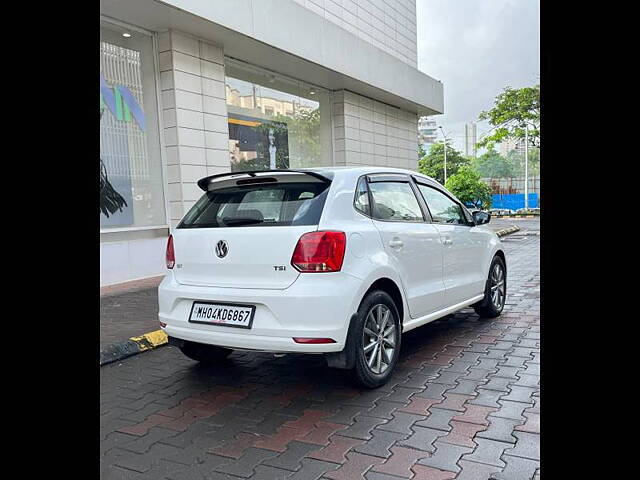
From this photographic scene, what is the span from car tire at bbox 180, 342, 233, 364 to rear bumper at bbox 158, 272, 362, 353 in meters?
0.83

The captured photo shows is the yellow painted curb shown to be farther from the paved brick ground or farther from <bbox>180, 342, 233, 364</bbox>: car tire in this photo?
<bbox>180, 342, 233, 364</bbox>: car tire

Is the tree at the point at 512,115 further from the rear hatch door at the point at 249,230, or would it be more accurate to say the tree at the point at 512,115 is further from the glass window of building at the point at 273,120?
the rear hatch door at the point at 249,230

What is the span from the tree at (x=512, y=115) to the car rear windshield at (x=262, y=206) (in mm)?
33899

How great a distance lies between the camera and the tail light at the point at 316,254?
3.51 metres

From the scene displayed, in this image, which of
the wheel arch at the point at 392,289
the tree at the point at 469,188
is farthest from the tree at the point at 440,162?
the wheel arch at the point at 392,289

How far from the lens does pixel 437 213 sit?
5.06 metres

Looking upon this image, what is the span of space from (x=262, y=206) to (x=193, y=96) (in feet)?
19.8

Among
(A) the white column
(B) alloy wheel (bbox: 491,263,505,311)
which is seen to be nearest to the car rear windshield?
(B) alloy wheel (bbox: 491,263,505,311)

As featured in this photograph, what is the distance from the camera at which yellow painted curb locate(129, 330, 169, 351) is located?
16.8 feet

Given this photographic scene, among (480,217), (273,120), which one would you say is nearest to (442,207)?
(480,217)

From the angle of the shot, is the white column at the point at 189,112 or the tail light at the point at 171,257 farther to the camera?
the white column at the point at 189,112

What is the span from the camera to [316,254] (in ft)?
11.5

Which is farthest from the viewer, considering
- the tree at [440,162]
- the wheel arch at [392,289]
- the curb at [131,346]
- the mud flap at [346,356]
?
the tree at [440,162]
